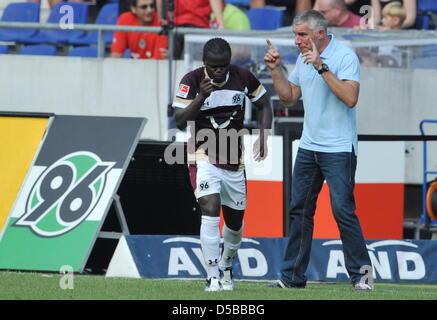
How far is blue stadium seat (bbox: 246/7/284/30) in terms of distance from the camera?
1634 centimetres

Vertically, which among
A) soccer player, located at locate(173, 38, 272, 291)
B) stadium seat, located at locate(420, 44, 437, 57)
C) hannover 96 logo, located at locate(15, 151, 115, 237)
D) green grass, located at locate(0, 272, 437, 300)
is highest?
stadium seat, located at locate(420, 44, 437, 57)

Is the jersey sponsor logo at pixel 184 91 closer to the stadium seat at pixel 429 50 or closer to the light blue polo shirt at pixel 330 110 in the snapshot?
the light blue polo shirt at pixel 330 110

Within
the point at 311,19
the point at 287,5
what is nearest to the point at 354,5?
the point at 287,5

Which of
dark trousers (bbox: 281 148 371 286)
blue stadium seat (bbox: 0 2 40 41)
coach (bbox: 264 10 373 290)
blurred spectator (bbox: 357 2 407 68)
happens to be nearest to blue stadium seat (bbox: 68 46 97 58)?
blue stadium seat (bbox: 0 2 40 41)

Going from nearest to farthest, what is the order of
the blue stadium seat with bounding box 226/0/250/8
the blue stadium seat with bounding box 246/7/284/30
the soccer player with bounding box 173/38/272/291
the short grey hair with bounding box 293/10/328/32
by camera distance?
the soccer player with bounding box 173/38/272/291, the short grey hair with bounding box 293/10/328/32, the blue stadium seat with bounding box 246/7/284/30, the blue stadium seat with bounding box 226/0/250/8

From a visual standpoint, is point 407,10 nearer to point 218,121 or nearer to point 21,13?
point 21,13

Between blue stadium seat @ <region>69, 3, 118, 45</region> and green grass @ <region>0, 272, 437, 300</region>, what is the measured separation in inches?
246

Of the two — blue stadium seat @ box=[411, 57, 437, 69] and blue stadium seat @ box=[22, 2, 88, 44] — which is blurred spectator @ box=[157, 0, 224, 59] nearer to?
blue stadium seat @ box=[22, 2, 88, 44]

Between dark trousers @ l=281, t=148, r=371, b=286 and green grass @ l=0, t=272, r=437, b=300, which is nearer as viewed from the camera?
green grass @ l=0, t=272, r=437, b=300

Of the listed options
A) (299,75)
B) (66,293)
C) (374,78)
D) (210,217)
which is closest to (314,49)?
(299,75)

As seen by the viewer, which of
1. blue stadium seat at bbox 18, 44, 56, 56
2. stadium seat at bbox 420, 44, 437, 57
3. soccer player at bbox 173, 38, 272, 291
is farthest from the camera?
blue stadium seat at bbox 18, 44, 56, 56

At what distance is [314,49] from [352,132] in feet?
2.76

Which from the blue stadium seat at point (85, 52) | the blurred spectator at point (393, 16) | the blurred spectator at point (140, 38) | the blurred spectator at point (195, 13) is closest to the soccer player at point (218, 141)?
the blurred spectator at point (140, 38)

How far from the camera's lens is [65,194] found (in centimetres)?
Result: 1158
